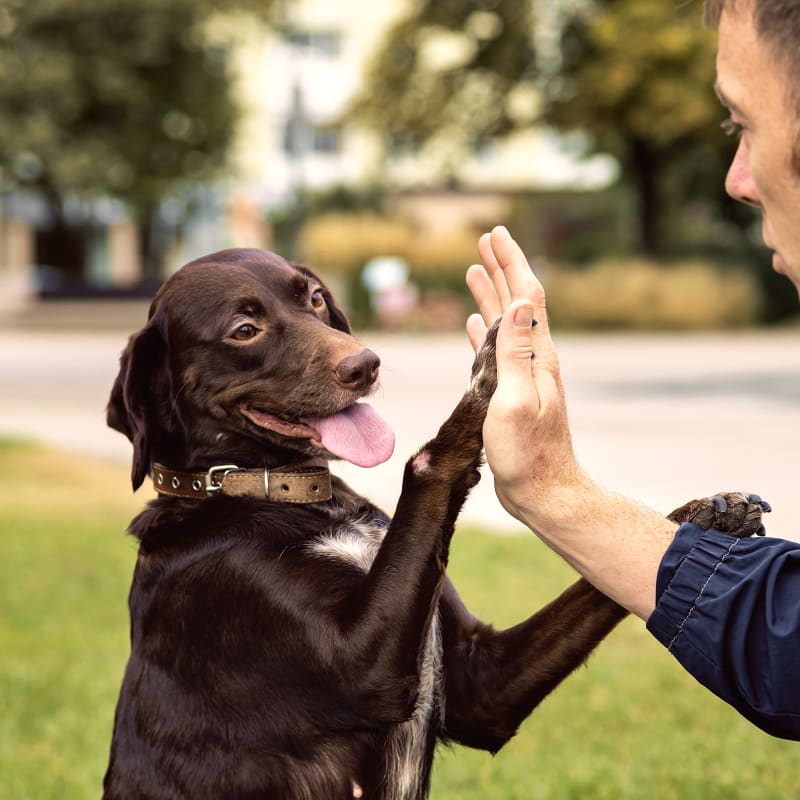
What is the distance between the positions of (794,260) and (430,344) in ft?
77.1

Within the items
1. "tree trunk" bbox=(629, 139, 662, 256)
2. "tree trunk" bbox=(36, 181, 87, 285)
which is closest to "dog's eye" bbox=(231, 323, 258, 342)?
"tree trunk" bbox=(629, 139, 662, 256)

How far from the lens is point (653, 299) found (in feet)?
96.3

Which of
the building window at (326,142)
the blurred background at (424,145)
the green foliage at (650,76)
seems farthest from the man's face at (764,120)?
the building window at (326,142)

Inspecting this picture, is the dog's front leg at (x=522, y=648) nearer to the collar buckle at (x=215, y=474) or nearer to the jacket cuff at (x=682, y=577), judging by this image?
the jacket cuff at (x=682, y=577)

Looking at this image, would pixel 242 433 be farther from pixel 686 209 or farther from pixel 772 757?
pixel 686 209

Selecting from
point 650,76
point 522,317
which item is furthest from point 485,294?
point 650,76

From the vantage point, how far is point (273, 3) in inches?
1427

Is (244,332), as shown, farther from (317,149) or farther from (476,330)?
(317,149)

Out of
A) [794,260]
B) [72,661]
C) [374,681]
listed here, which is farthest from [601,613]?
[72,661]

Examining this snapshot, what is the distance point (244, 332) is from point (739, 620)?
4.93 ft

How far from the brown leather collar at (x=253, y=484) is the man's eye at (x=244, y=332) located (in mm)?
351

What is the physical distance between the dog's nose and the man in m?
0.63

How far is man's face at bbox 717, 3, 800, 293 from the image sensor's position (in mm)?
1973

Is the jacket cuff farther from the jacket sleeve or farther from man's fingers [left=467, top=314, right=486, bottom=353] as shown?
man's fingers [left=467, top=314, right=486, bottom=353]
